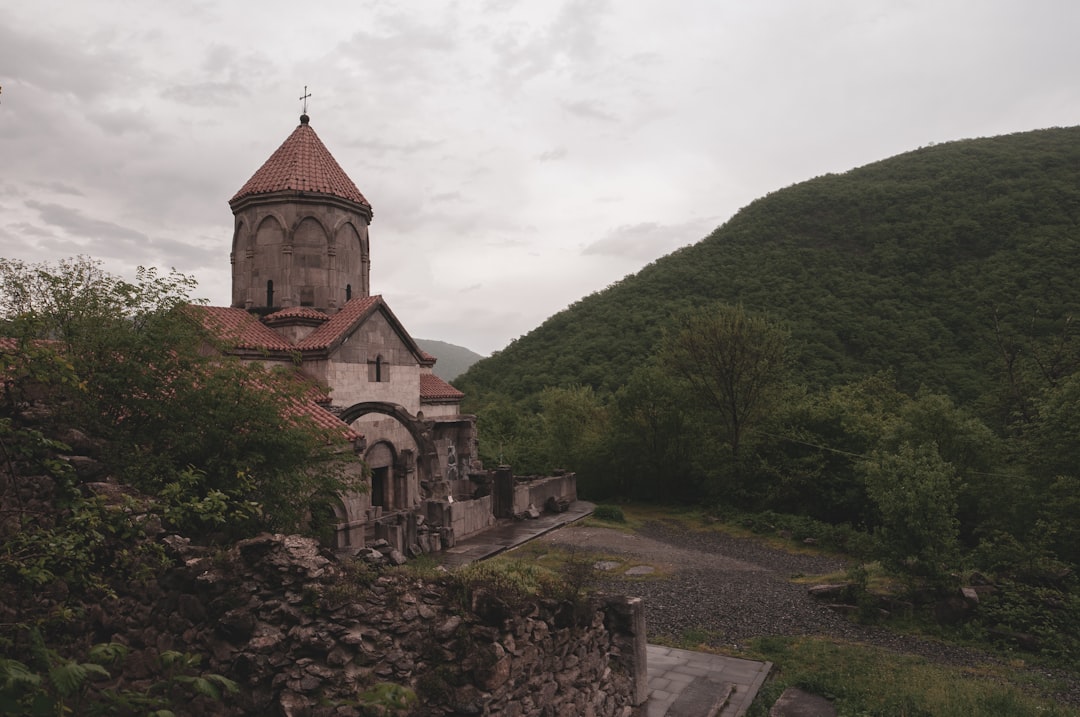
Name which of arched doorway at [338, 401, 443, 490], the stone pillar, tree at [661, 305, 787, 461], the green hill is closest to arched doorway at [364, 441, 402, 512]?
arched doorway at [338, 401, 443, 490]

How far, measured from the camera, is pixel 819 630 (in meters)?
11.0

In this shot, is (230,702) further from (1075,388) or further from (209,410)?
(1075,388)

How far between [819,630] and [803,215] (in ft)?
164

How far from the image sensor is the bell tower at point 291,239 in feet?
61.5

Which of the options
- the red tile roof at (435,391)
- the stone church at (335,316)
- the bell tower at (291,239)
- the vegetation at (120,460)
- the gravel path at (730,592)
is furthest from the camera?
the red tile roof at (435,391)

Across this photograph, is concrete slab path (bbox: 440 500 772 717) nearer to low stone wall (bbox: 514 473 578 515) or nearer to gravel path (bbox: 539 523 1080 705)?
gravel path (bbox: 539 523 1080 705)

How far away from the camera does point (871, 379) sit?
3091cm

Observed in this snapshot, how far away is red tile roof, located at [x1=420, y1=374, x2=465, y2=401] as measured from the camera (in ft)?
75.8

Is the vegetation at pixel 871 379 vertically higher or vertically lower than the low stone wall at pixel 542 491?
higher

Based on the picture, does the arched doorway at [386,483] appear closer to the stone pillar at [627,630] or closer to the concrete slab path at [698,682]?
the concrete slab path at [698,682]

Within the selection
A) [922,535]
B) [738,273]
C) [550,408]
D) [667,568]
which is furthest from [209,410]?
[738,273]

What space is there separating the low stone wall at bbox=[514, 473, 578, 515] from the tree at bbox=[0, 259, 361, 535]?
42.3 feet

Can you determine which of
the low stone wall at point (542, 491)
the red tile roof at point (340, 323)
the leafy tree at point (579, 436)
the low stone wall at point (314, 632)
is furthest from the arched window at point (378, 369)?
the low stone wall at point (314, 632)

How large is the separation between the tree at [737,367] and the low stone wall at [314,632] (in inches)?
801
